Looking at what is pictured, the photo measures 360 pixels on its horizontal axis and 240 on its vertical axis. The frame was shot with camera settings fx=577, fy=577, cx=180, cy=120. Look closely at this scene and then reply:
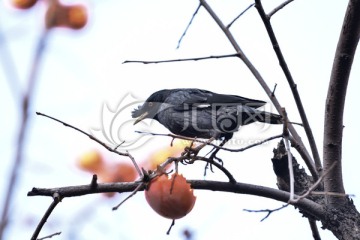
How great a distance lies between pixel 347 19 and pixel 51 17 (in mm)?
1491

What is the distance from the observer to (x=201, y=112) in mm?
5031

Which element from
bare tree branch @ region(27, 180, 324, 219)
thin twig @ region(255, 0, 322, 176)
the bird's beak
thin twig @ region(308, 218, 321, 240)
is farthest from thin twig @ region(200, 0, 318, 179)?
the bird's beak

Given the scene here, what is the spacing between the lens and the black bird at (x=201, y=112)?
16.0 ft

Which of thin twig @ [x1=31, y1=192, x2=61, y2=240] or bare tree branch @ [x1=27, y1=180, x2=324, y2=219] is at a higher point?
bare tree branch @ [x1=27, y1=180, x2=324, y2=219]

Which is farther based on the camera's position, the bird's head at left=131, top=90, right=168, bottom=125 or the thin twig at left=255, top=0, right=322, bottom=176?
the bird's head at left=131, top=90, right=168, bottom=125

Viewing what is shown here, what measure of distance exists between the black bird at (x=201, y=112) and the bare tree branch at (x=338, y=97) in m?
1.52

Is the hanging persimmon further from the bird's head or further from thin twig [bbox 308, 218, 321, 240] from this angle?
the bird's head

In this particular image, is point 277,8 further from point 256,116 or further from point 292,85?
point 256,116

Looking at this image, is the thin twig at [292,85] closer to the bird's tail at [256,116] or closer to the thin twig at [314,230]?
the thin twig at [314,230]

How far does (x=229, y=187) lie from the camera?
117 inches

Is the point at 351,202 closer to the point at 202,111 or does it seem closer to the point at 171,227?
the point at 171,227

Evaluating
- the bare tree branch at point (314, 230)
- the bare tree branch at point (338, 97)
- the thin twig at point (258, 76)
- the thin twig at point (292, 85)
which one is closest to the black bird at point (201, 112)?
the thin twig at point (258, 76)

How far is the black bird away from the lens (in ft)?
16.0

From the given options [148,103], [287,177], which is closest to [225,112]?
[148,103]
